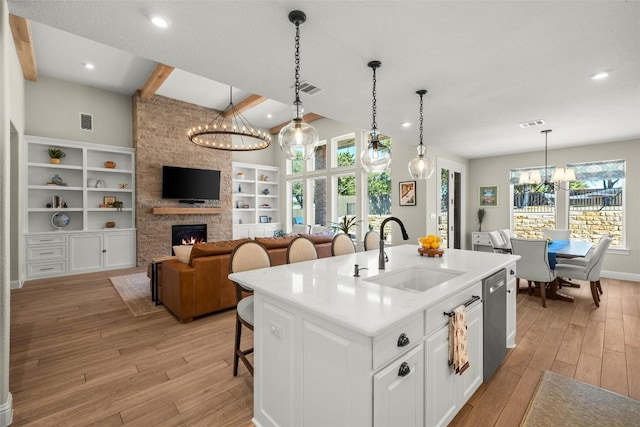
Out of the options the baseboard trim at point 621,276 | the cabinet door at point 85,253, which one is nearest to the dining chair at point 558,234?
the baseboard trim at point 621,276

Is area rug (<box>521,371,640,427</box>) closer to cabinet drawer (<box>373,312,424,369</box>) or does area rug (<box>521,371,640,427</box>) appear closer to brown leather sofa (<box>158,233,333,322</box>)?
cabinet drawer (<box>373,312,424,369</box>)

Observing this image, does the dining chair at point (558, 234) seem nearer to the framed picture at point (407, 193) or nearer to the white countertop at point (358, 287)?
the framed picture at point (407, 193)

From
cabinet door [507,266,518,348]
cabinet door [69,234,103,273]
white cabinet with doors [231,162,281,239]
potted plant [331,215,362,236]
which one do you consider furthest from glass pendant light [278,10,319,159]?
white cabinet with doors [231,162,281,239]

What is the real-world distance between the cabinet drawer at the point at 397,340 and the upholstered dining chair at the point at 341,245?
1.89 meters

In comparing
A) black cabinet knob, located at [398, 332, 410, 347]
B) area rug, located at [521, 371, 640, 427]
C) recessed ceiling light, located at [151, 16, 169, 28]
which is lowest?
area rug, located at [521, 371, 640, 427]

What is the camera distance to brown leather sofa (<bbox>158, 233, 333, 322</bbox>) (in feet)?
10.8

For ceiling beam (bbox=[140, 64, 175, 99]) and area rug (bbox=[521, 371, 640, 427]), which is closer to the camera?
area rug (bbox=[521, 371, 640, 427])

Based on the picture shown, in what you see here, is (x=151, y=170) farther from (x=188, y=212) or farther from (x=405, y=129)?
(x=405, y=129)

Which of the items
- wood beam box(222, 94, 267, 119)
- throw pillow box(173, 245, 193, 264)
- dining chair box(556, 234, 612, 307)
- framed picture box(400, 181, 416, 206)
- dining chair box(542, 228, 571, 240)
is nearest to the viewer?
throw pillow box(173, 245, 193, 264)

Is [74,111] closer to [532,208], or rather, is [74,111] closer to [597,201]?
[532,208]

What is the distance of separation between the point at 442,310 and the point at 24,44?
6.25 meters

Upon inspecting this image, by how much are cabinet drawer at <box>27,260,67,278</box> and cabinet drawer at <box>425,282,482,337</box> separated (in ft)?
22.1

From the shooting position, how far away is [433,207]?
5.74 meters

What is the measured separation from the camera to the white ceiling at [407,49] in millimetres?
1876
